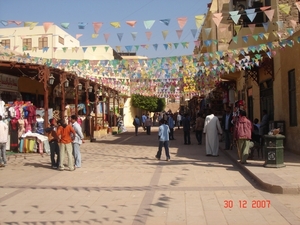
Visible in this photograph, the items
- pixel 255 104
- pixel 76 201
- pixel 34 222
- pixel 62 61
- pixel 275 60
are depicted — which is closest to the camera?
pixel 34 222

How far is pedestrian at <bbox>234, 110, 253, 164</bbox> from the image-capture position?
11742mm

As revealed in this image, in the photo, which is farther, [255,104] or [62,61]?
[255,104]

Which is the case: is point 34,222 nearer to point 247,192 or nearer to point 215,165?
point 247,192

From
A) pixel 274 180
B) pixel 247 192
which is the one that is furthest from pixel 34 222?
pixel 274 180

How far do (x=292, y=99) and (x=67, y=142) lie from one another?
26.9 ft

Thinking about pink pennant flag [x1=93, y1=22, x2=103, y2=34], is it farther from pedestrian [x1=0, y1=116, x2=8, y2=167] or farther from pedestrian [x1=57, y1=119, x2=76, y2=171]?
pedestrian [x1=0, y1=116, x2=8, y2=167]

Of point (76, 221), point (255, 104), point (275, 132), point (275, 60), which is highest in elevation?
point (275, 60)

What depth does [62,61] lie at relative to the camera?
59.8 feet

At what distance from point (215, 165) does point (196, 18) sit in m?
4.90

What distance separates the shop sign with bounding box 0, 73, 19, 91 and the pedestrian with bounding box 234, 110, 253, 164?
11918mm

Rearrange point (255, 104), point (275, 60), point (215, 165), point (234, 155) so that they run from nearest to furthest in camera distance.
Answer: point (215, 165) < point (234, 155) < point (275, 60) < point (255, 104)

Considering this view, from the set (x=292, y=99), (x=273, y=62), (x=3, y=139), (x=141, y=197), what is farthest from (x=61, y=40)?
(x=141, y=197)

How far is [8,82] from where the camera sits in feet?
62.8
